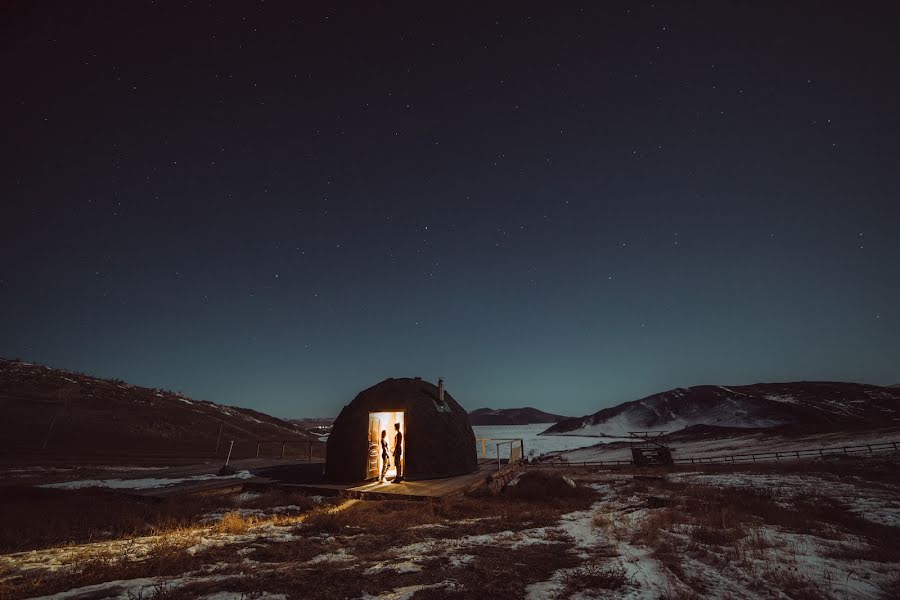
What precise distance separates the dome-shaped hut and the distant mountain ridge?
355 ft

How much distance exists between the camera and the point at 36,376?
3972cm

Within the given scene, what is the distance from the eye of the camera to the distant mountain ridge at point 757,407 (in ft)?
368

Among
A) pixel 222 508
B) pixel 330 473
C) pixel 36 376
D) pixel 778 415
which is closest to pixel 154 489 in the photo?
pixel 222 508

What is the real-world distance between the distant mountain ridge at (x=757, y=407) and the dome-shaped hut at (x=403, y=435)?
10821 centimetres

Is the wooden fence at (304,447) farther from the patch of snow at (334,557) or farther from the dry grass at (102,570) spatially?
the patch of snow at (334,557)

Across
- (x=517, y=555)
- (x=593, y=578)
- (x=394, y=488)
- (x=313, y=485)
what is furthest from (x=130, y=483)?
(x=593, y=578)

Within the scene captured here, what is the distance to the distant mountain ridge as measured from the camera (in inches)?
4419

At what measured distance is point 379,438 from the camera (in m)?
16.5

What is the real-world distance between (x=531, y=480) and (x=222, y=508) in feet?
37.6

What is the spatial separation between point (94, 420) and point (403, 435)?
33.4m

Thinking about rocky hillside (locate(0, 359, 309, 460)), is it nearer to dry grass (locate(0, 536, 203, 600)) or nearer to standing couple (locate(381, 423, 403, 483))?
standing couple (locate(381, 423, 403, 483))

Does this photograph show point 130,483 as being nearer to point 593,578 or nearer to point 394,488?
point 394,488

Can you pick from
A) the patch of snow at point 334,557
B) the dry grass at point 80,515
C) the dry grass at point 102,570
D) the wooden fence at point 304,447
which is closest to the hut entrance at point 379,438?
the dry grass at point 80,515

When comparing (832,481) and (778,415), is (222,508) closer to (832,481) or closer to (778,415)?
(832,481)
